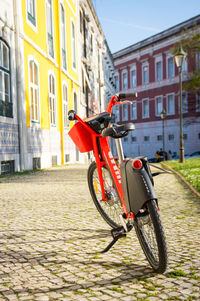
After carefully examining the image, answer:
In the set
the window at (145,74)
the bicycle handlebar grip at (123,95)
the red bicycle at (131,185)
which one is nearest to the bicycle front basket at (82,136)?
the red bicycle at (131,185)

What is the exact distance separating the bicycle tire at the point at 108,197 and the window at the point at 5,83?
8.17m

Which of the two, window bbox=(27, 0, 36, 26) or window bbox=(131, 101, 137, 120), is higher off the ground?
window bbox=(27, 0, 36, 26)

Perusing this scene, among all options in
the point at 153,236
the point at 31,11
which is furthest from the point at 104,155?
the point at 31,11

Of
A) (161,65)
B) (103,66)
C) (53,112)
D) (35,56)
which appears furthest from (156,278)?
(161,65)

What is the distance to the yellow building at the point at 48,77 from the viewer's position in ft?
46.2

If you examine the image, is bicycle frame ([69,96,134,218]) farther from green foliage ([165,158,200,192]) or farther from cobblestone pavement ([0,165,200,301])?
green foliage ([165,158,200,192])

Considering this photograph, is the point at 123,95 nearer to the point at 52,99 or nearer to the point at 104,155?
the point at 104,155

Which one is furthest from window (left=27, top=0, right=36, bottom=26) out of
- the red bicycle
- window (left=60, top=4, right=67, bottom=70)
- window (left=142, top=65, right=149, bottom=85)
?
window (left=142, top=65, right=149, bottom=85)

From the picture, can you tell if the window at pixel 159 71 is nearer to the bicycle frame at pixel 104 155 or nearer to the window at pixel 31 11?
the window at pixel 31 11

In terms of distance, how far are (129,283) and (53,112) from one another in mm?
15571

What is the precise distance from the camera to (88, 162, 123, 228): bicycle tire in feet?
12.6

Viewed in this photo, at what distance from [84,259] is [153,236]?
2.64 ft

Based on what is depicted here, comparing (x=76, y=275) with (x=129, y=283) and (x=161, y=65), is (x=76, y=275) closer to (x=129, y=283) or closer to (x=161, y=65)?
(x=129, y=283)

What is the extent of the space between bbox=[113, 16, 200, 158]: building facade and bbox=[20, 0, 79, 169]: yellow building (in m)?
17.0
